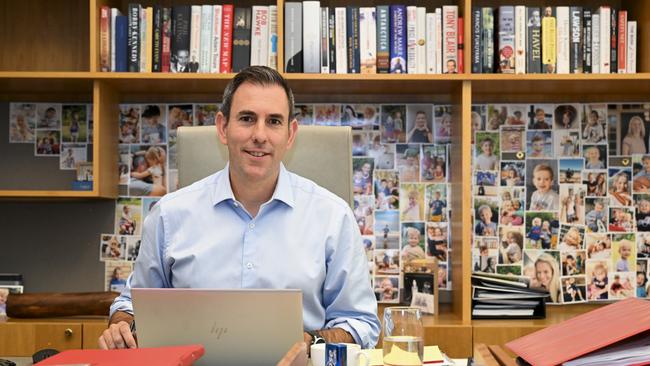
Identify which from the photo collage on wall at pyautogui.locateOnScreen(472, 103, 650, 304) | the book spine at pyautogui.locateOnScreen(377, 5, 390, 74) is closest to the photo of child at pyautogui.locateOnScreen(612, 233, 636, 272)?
the photo collage on wall at pyautogui.locateOnScreen(472, 103, 650, 304)

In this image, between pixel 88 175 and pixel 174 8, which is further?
pixel 88 175

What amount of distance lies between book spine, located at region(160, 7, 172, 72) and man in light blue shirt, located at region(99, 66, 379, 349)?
0.78 meters

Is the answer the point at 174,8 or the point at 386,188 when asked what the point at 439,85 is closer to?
the point at 386,188

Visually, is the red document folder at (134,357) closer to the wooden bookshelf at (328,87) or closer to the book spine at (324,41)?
the wooden bookshelf at (328,87)

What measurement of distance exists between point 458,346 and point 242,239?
962mm

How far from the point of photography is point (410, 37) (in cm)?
254

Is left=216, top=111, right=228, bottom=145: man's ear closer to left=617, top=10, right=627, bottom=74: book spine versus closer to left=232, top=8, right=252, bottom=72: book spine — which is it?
left=232, top=8, right=252, bottom=72: book spine

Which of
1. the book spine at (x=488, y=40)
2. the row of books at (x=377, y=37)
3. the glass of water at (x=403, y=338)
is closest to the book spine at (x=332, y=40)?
the row of books at (x=377, y=37)

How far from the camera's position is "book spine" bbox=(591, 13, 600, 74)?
254 cm

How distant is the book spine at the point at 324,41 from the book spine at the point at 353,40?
64 mm

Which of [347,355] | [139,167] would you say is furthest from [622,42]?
[347,355]

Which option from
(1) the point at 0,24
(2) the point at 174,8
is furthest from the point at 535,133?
(1) the point at 0,24

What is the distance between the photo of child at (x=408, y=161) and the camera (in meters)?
2.83

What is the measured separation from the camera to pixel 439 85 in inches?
104
